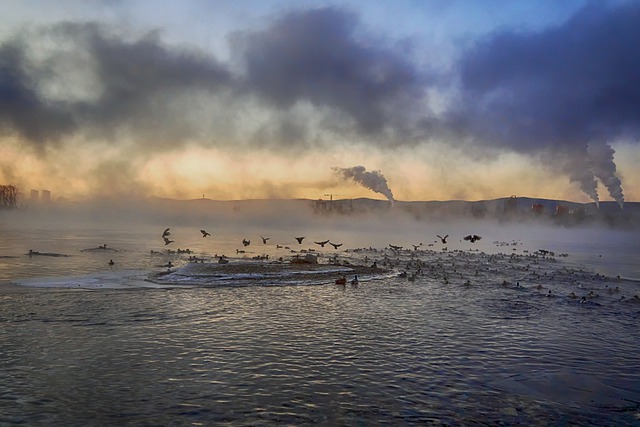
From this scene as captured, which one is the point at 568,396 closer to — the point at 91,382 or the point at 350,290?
the point at 91,382

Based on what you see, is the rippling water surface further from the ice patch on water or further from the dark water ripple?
the ice patch on water

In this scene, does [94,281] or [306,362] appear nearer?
[306,362]

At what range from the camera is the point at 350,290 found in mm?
32750

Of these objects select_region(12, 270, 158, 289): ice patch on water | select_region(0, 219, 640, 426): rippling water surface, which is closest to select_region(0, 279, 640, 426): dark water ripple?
select_region(0, 219, 640, 426): rippling water surface

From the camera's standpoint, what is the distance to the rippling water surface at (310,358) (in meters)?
12.3

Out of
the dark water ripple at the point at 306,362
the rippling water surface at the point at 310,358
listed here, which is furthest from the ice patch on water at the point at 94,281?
the dark water ripple at the point at 306,362

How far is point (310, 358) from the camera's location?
16.7 meters


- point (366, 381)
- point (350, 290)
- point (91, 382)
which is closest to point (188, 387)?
point (91, 382)

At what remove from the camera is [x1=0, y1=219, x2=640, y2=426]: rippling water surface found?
40.3 feet

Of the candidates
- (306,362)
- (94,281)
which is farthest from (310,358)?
(94,281)

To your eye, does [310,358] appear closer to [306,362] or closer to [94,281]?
[306,362]

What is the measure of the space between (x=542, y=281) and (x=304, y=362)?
102ft

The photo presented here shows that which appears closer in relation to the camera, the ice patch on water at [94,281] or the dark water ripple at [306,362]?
the dark water ripple at [306,362]

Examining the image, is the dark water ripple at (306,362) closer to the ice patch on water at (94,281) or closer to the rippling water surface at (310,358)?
the rippling water surface at (310,358)
